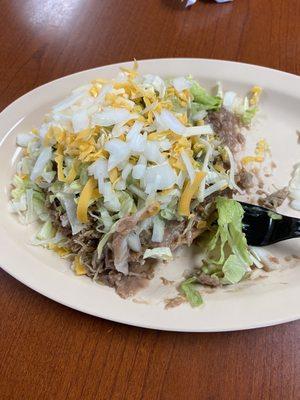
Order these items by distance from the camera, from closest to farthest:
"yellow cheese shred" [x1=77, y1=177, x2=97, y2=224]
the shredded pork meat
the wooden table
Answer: the wooden table
"yellow cheese shred" [x1=77, y1=177, x2=97, y2=224]
the shredded pork meat

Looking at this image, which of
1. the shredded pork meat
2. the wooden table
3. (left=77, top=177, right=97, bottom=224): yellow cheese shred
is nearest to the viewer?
the wooden table

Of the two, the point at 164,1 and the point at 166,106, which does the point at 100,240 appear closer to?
the point at 166,106

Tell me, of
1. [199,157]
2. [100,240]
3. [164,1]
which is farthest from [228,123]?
[164,1]

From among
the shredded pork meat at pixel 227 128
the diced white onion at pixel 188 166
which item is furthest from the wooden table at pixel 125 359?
the shredded pork meat at pixel 227 128

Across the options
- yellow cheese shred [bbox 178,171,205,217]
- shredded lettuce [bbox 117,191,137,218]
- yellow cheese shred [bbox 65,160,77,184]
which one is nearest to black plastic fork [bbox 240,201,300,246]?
yellow cheese shred [bbox 178,171,205,217]

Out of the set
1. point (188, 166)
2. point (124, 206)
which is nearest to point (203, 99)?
point (188, 166)

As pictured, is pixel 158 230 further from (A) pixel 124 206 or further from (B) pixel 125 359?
(B) pixel 125 359

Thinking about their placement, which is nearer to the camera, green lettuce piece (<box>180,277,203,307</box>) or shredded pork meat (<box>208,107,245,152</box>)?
green lettuce piece (<box>180,277,203,307</box>)

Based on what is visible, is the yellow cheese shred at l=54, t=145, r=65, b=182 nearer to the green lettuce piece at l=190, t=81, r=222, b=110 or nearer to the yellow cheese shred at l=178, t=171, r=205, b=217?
the yellow cheese shred at l=178, t=171, r=205, b=217
